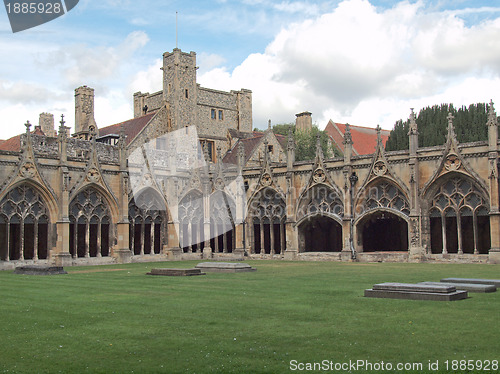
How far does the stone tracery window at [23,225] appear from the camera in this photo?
28.0m

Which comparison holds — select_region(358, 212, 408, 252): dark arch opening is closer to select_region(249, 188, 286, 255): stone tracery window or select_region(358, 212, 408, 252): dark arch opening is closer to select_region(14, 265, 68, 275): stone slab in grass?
select_region(249, 188, 286, 255): stone tracery window

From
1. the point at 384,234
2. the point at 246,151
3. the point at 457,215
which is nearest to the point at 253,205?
the point at 384,234

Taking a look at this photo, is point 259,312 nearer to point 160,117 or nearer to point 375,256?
point 375,256

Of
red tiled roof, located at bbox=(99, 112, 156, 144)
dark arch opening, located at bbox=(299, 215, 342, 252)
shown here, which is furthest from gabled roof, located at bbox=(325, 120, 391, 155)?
dark arch opening, located at bbox=(299, 215, 342, 252)

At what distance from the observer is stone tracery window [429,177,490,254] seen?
27734mm

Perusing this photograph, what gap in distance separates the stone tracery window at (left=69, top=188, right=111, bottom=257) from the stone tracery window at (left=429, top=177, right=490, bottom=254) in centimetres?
1768

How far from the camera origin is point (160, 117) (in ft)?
149

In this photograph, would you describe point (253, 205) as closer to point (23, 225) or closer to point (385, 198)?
point (385, 198)

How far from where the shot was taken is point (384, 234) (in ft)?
109

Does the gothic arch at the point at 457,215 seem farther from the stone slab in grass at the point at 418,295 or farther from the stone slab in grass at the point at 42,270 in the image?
the stone slab in grass at the point at 42,270

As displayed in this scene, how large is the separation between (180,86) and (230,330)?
124ft

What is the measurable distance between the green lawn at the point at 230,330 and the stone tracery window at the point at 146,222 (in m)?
18.9

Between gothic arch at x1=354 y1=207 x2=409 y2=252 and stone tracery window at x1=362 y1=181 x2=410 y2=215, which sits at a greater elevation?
stone tracery window at x1=362 y1=181 x2=410 y2=215

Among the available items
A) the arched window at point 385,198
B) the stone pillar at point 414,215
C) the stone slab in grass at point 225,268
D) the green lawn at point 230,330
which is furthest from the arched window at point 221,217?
the green lawn at point 230,330
